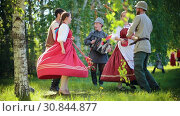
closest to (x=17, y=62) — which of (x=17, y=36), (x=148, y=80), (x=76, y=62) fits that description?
(x=17, y=36)

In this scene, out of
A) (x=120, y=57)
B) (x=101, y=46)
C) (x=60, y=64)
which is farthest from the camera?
(x=101, y=46)

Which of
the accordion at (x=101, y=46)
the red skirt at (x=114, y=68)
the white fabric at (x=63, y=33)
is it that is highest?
the white fabric at (x=63, y=33)

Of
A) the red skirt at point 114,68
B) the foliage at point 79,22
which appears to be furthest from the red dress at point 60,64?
the foliage at point 79,22

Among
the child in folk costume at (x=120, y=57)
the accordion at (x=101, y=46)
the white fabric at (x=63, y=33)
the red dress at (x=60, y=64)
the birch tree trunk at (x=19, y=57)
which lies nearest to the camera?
the birch tree trunk at (x=19, y=57)

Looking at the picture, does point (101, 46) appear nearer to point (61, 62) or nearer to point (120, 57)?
point (120, 57)

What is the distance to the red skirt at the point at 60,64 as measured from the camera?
5113 millimetres

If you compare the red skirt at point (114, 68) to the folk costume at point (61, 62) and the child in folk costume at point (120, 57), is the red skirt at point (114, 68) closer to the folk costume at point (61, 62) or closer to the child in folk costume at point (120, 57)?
the child in folk costume at point (120, 57)

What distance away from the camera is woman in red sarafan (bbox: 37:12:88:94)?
5.12m

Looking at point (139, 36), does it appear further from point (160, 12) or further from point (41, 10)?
point (41, 10)

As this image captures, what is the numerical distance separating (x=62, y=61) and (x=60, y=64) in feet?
0.25

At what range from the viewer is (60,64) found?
512 centimetres

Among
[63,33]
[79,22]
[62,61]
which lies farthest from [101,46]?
[79,22]

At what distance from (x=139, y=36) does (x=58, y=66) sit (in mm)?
1609

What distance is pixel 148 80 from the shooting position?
5582 mm
